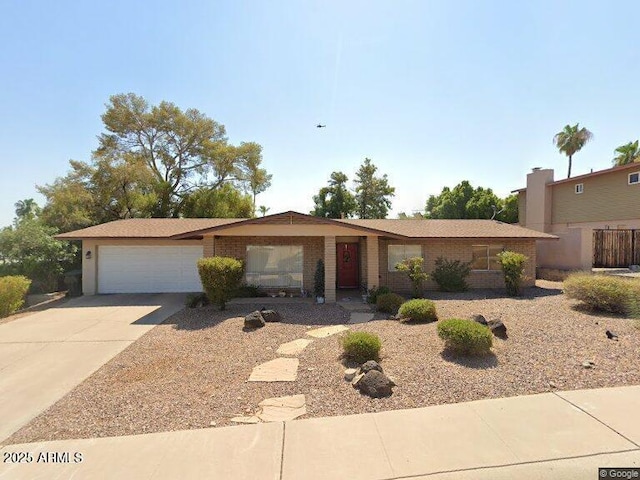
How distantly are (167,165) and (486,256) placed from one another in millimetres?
27515

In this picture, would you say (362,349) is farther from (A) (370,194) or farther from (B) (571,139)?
(B) (571,139)

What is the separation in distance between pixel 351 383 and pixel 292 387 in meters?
0.94

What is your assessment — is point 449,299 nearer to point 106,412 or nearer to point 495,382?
point 495,382

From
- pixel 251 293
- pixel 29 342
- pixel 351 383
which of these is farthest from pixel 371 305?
pixel 29 342

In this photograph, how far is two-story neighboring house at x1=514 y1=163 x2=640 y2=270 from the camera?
1614 centimetres

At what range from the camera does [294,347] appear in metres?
7.31

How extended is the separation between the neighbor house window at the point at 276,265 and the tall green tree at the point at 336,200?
22.5 meters

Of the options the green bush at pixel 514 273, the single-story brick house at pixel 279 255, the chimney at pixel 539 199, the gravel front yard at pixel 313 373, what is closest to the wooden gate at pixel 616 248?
the single-story brick house at pixel 279 255

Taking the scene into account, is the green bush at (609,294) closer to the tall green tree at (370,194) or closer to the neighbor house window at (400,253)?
the neighbor house window at (400,253)

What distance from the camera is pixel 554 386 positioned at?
4.98 meters

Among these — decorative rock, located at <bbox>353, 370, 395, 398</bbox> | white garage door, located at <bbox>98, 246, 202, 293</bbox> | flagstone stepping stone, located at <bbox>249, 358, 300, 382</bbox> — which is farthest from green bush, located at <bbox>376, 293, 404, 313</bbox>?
white garage door, located at <bbox>98, 246, 202, 293</bbox>

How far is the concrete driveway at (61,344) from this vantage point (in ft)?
16.9

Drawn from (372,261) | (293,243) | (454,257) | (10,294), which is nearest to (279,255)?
(293,243)

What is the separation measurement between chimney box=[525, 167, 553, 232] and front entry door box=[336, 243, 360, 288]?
17.6 m
